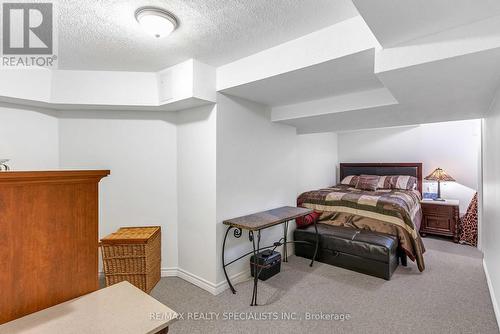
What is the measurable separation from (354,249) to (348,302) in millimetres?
773

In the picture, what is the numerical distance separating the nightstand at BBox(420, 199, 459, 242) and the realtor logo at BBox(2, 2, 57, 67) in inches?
214

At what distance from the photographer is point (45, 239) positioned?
962 mm

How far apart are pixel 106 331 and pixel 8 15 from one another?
1982 mm

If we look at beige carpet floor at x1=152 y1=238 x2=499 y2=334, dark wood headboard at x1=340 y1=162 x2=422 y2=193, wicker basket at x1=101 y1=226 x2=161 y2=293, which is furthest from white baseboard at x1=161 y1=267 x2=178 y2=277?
dark wood headboard at x1=340 y1=162 x2=422 y2=193

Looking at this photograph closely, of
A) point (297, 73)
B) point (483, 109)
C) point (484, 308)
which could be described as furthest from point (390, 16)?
point (484, 308)

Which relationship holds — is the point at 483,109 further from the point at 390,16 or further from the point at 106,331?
the point at 106,331

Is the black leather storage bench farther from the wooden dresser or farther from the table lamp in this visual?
the wooden dresser

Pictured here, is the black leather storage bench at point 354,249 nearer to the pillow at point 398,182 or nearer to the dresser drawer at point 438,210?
the dresser drawer at point 438,210

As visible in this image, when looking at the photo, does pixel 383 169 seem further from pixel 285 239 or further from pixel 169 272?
pixel 169 272

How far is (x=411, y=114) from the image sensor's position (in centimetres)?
268

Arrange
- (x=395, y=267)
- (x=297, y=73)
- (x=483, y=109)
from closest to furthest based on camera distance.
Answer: (x=297, y=73)
(x=483, y=109)
(x=395, y=267)

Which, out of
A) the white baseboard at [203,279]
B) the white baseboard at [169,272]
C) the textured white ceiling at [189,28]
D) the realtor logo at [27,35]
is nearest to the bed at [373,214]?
the white baseboard at [203,279]

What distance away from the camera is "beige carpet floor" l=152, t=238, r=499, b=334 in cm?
197

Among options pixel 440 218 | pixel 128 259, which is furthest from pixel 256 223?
pixel 440 218
